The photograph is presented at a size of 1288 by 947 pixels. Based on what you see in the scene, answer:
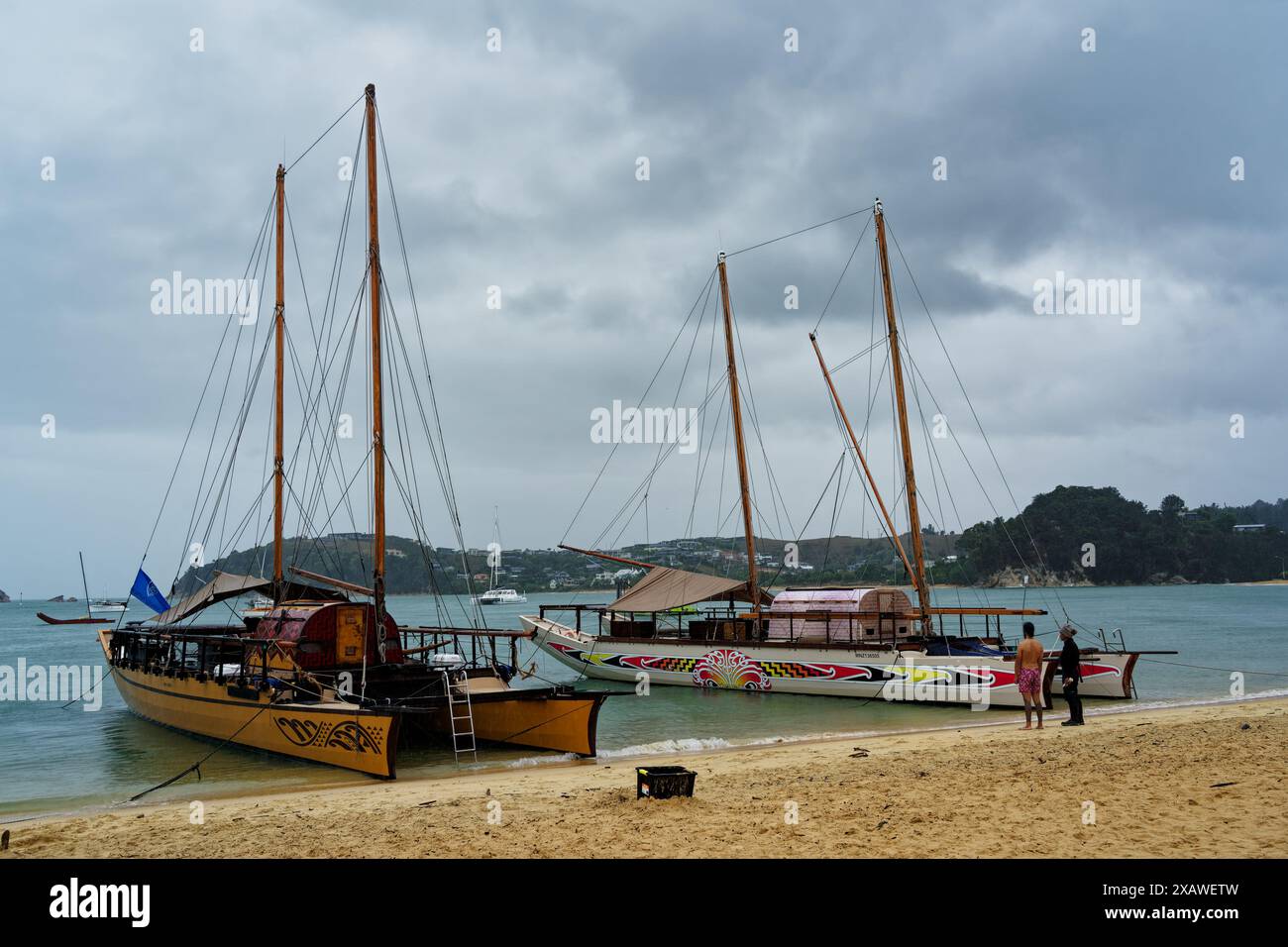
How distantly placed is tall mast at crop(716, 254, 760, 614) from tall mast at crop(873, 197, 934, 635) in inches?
243

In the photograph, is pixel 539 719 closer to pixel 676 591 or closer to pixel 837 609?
pixel 837 609

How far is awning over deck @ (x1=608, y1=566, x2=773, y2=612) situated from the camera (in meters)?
35.4

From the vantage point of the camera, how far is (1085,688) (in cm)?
2897

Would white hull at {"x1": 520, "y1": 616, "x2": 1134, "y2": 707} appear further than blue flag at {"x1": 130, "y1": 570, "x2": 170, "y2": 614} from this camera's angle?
No

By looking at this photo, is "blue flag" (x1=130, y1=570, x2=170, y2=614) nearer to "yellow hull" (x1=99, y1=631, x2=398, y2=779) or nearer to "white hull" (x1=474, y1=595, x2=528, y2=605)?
"yellow hull" (x1=99, y1=631, x2=398, y2=779)

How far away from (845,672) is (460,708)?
14.9m

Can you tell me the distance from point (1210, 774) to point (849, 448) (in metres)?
24.2

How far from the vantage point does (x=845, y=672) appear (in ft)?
99.1

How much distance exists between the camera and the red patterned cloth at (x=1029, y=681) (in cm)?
1870

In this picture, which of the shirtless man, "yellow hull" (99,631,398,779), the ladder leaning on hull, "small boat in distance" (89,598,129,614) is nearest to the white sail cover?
the shirtless man

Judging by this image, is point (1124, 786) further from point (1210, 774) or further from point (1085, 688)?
point (1085, 688)

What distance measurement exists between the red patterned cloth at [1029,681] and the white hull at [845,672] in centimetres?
569
